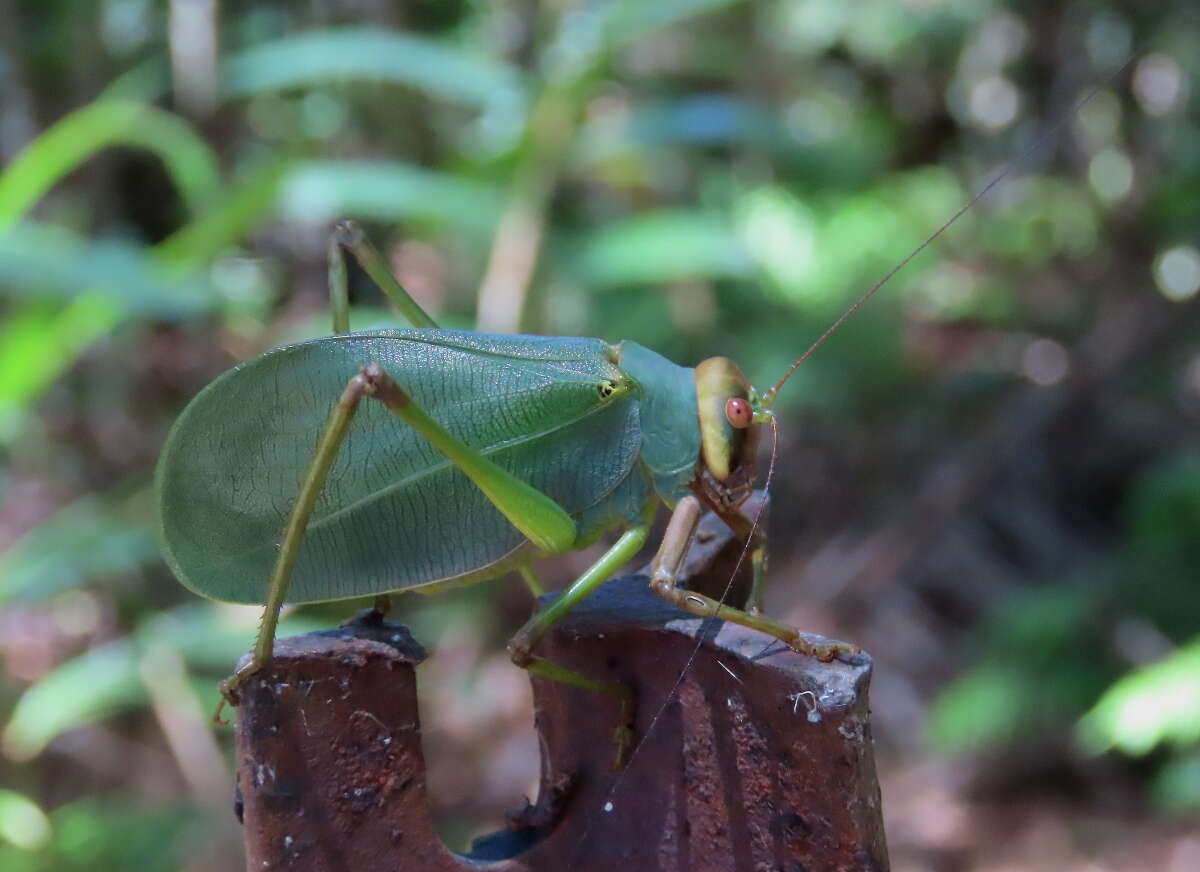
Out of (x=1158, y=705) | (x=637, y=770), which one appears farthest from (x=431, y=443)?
(x=1158, y=705)

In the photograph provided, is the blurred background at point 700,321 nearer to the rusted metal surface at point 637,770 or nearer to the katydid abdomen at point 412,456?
the katydid abdomen at point 412,456

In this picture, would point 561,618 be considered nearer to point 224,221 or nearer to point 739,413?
point 739,413

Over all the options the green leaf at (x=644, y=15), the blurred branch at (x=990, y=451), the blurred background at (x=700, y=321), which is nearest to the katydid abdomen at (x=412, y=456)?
the blurred background at (x=700, y=321)

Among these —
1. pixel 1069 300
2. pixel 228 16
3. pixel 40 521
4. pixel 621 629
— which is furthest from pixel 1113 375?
pixel 228 16

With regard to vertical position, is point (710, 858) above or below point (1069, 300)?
below

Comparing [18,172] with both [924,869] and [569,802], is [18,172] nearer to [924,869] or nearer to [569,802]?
[569,802]

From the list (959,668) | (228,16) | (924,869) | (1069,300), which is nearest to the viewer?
(924,869)

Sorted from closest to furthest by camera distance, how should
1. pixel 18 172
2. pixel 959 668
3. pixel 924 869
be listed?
pixel 18 172 → pixel 924 869 → pixel 959 668

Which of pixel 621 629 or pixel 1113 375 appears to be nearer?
pixel 621 629
